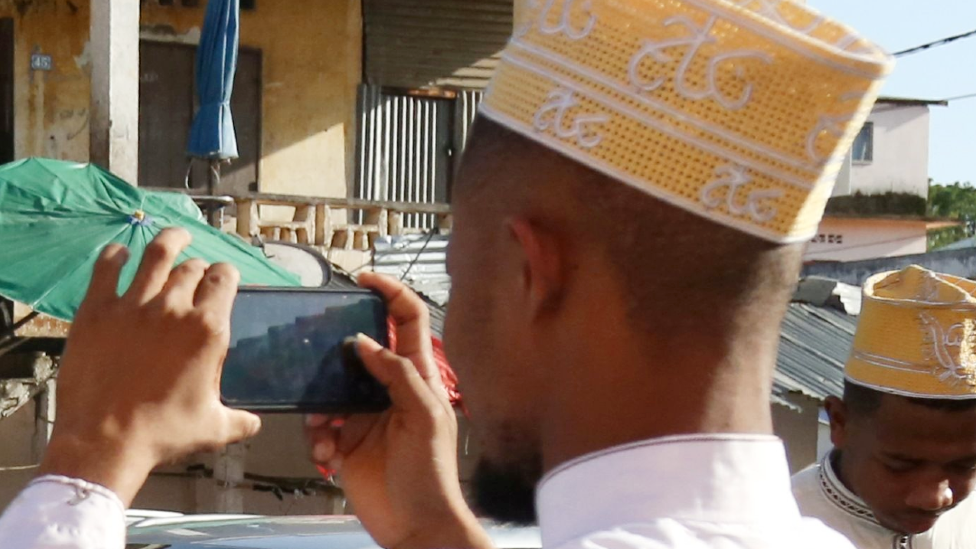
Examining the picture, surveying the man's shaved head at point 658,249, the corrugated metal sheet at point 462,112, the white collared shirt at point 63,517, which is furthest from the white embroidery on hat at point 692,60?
the corrugated metal sheet at point 462,112

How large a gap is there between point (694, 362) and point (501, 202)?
0.25 meters

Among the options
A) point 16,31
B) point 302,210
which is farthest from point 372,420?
point 16,31

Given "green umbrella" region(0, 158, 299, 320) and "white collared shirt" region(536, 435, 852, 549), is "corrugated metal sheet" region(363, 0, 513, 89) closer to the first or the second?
"green umbrella" region(0, 158, 299, 320)

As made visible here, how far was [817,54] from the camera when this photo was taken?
1.41m

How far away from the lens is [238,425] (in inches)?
59.4

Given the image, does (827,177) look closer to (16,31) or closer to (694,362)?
(694,362)

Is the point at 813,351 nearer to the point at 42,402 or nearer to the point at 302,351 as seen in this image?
the point at 42,402

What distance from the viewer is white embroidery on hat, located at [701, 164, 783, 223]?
140 centimetres

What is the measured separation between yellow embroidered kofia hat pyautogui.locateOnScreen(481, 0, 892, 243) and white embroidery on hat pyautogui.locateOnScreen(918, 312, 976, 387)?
2297 mm

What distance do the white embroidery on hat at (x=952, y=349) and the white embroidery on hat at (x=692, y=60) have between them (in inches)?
94.0

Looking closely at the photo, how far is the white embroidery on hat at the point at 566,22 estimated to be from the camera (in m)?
1.46

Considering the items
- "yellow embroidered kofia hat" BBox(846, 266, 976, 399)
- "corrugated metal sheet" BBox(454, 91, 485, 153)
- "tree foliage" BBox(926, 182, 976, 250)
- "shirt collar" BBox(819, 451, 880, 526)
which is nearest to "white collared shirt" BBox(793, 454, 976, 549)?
"shirt collar" BBox(819, 451, 880, 526)

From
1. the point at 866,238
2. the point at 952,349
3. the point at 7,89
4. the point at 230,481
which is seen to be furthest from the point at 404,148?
the point at 866,238

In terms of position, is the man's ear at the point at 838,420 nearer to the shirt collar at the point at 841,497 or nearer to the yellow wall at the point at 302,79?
the shirt collar at the point at 841,497
